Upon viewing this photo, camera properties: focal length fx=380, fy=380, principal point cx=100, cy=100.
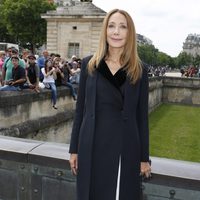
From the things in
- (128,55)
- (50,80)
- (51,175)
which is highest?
(128,55)

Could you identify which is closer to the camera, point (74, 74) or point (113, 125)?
point (113, 125)

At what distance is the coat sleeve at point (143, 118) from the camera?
292cm

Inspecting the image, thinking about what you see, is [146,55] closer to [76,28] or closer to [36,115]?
[76,28]

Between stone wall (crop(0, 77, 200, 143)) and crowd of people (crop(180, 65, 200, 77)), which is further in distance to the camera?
crowd of people (crop(180, 65, 200, 77))

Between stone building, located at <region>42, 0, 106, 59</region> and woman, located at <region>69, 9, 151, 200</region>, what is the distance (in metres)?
20.2

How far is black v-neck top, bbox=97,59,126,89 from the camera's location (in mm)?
2924

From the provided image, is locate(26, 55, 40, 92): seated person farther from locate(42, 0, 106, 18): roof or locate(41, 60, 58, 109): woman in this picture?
locate(42, 0, 106, 18): roof

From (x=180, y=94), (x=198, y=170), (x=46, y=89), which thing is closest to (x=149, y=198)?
(x=198, y=170)

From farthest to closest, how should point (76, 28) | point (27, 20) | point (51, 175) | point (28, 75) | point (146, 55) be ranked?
1. point (146, 55)
2. point (27, 20)
3. point (76, 28)
4. point (28, 75)
5. point (51, 175)

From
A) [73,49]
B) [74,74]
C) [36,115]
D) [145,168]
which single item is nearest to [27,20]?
[73,49]

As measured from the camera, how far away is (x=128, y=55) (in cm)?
296

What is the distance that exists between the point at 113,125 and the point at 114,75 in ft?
1.27

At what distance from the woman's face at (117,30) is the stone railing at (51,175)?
40.4 inches

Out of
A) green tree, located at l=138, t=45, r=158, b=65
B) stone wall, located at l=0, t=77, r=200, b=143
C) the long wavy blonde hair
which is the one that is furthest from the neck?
green tree, located at l=138, t=45, r=158, b=65
